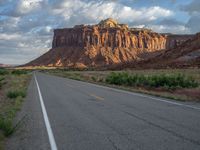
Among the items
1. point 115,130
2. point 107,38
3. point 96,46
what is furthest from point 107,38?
point 115,130

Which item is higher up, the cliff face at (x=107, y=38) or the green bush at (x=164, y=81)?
the cliff face at (x=107, y=38)

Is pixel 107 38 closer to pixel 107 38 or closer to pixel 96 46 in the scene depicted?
pixel 107 38

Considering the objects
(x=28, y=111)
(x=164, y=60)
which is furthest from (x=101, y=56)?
(x=28, y=111)

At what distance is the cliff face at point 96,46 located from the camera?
549 feet

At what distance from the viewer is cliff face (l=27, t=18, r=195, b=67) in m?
167

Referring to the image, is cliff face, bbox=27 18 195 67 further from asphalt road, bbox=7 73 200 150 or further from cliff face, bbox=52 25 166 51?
asphalt road, bbox=7 73 200 150

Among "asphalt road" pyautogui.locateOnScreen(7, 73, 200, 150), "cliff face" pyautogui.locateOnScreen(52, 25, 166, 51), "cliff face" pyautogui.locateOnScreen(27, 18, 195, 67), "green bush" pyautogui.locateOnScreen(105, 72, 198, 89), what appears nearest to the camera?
"asphalt road" pyautogui.locateOnScreen(7, 73, 200, 150)

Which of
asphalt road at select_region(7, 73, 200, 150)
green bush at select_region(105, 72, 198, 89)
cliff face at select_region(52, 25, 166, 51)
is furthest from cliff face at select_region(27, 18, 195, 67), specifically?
asphalt road at select_region(7, 73, 200, 150)

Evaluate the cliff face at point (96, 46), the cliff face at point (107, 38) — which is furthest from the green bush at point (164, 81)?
the cliff face at point (107, 38)

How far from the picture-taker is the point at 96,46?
18025cm

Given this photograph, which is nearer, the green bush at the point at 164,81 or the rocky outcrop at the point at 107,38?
the green bush at the point at 164,81

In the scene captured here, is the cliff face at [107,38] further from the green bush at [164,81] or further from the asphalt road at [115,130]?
the asphalt road at [115,130]

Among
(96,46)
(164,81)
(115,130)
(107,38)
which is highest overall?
(107,38)

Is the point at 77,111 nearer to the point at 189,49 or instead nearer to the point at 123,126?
the point at 123,126
